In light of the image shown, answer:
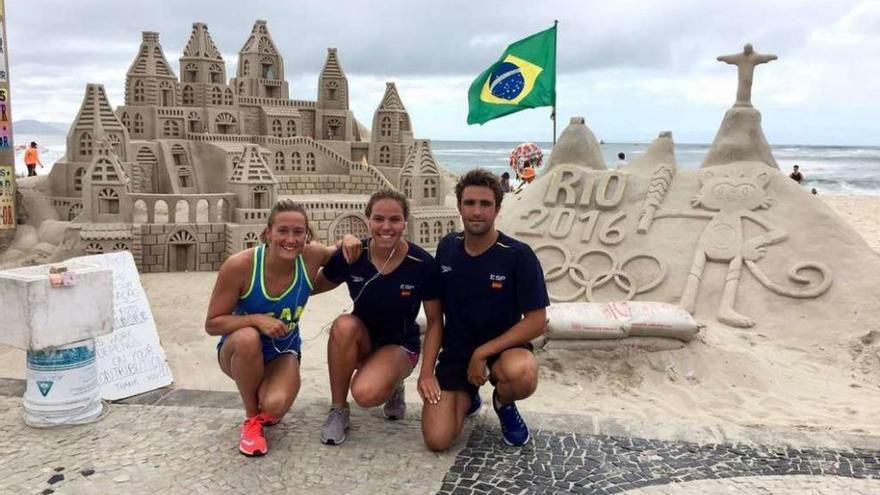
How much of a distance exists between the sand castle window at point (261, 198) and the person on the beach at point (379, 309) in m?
10.9

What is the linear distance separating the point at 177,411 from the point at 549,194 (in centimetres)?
827

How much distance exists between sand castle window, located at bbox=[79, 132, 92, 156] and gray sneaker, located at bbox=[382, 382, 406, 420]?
1568 cm

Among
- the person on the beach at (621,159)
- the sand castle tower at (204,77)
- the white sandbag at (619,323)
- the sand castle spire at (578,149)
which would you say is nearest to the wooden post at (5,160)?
the sand castle tower at (204,77)

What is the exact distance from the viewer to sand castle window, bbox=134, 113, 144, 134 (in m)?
20.5

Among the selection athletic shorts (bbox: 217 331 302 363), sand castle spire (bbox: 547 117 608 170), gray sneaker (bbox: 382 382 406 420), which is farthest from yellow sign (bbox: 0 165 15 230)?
gray sneaker (bbox: 382 382 406 420)

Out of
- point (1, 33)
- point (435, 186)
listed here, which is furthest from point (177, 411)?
point (1, 33)

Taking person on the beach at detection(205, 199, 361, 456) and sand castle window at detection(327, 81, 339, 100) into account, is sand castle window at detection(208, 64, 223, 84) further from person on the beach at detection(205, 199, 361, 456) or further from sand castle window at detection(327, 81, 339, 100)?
person on the beach at detection(205, 199, 361, 456)

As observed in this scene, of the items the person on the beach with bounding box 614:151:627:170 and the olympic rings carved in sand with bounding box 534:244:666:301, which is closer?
the olympic rings carved in sand with bounding box 534:244:666:301

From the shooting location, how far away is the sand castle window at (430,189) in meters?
15.9

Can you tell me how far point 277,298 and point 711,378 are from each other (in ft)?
16.9

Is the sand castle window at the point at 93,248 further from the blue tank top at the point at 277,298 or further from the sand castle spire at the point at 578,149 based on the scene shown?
the blue tank top at the point at 277,298

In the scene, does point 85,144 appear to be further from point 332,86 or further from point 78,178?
point 332,86

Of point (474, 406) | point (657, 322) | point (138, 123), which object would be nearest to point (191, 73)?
point (138, 123)

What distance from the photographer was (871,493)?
3.66m
